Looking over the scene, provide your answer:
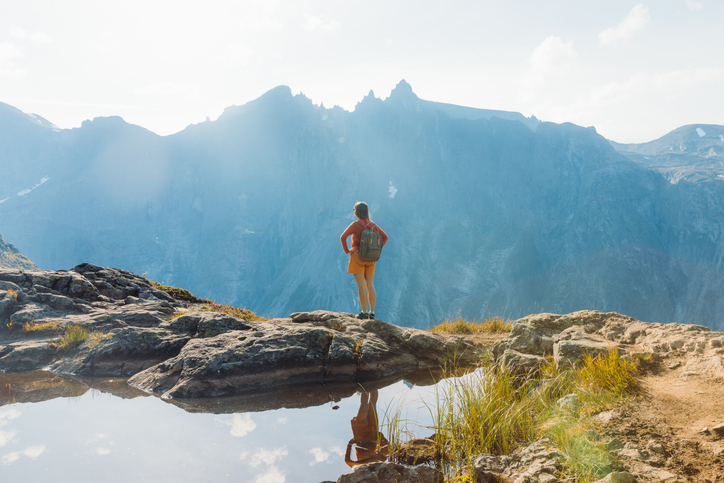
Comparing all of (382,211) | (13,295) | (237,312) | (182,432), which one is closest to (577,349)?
(182,432)

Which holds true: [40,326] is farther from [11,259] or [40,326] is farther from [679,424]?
[11,259]

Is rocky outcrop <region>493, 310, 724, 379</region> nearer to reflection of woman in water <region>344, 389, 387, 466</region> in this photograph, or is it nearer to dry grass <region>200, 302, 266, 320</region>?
reflection of woman in water <region>344, 389, 387, 466</region>

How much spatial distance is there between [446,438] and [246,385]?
12.7 ft

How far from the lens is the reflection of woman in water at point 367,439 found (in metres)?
4.15

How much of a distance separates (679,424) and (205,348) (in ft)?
23.6

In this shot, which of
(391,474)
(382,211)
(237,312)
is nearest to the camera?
(391,474)

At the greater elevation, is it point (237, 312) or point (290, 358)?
point (237, 312)

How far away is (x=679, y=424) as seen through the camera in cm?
342

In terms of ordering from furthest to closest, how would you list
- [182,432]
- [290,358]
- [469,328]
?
[469,328] → [290,358] → [182,432]

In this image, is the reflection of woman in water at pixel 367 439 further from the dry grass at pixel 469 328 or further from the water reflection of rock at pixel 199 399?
the dry grass at pixel 469 328

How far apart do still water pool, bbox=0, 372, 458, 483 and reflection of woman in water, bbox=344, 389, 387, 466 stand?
106 mm

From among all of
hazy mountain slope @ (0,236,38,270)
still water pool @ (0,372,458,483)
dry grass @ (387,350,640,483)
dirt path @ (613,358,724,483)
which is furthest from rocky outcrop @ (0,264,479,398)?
hazy mountain slope @ (0,236,38,270)

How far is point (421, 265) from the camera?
398ft

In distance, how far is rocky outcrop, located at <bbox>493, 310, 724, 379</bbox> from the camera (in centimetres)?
473
